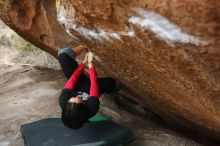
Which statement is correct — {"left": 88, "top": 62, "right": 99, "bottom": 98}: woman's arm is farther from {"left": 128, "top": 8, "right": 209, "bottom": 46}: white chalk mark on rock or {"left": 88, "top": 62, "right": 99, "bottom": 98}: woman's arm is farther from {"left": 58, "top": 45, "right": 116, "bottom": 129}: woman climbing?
{"left": 128, "top": 8, "right": 209, "bottom": 46}: white chalk mark on rock

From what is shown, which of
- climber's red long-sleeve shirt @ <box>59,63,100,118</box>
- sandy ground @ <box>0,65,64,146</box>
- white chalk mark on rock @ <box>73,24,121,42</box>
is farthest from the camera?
sandy ground @ <box>0,65,64,146</box>

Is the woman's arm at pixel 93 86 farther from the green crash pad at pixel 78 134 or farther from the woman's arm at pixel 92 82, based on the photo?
the green crash pad at pixel 78 134

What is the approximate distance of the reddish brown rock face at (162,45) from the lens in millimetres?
2637

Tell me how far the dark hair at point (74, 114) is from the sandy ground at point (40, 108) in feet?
2.66

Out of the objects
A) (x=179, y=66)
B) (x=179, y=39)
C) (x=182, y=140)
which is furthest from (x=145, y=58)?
(x=182, y=140)

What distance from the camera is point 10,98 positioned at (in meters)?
6.49

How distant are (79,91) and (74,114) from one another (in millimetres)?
686

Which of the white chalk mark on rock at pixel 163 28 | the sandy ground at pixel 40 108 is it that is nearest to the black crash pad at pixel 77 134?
the sandy ground at pixel 40 108

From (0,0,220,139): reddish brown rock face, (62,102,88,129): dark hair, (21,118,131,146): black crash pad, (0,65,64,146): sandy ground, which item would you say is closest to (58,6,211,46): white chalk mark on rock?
(0,0,220,139): reddish brown rock face

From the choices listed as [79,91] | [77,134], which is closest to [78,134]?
[77,134]

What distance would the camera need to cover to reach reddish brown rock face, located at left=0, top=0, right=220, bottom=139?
264cm

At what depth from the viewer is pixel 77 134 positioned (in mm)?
4773

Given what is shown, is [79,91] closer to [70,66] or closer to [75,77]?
[75,77]

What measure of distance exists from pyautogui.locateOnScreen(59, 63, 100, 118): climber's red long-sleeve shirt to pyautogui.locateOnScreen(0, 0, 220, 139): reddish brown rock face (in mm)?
257
